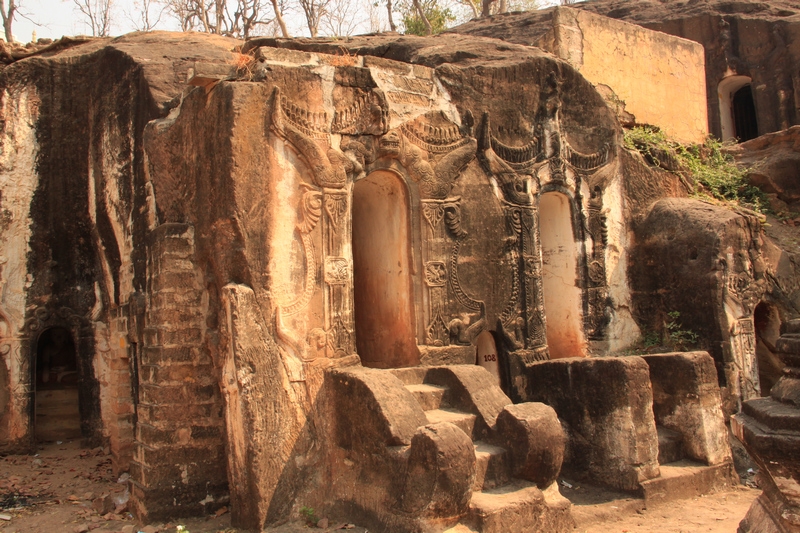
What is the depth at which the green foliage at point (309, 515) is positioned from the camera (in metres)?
5.36

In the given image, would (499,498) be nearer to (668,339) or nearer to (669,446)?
(669,446)

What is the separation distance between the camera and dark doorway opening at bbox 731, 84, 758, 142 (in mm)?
17016

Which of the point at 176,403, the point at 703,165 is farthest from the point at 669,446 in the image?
the point at 703,165

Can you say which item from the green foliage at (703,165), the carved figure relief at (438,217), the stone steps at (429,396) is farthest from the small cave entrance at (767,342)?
the stone steps at (429,396)

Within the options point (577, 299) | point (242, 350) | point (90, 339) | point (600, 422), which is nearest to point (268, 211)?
point (242, 350)

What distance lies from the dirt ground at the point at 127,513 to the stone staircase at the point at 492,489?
58 cm

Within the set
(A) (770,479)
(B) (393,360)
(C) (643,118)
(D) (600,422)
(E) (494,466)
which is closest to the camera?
(A) (770,479)

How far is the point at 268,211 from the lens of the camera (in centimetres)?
579

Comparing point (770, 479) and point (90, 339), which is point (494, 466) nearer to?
point (770, 479)

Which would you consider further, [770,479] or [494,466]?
[494,466]

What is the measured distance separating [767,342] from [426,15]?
46.9 feet

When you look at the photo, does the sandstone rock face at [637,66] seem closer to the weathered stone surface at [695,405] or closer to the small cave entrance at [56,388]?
the weathered stone surface at [695,405]

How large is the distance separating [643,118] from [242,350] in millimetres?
8555

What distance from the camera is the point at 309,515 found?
5387 mm
